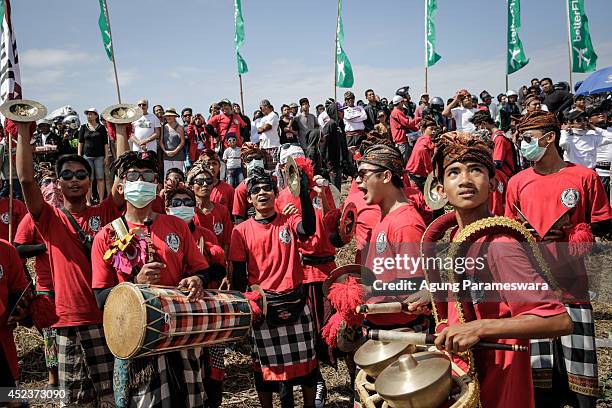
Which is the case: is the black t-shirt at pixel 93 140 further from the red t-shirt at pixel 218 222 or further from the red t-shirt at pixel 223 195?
the red t-shirt at pixel 218 222

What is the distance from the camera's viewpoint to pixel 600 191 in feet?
14.2

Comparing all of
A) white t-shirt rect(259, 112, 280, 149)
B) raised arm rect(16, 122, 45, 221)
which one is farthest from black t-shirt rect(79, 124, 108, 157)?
raised arm rect(16, 122, 45, 221)

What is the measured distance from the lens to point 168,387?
3607 millimetres

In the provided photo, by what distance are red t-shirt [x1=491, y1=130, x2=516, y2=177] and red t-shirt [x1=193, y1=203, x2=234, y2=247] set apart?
452 cm

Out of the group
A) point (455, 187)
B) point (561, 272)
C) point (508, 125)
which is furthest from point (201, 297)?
point (508, 125)

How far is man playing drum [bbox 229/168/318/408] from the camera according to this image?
178 inches

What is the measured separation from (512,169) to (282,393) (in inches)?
229

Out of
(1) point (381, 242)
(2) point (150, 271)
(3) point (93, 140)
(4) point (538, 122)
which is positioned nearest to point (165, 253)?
(2) point (150, 271)

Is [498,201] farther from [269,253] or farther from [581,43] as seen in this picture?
[581,43]

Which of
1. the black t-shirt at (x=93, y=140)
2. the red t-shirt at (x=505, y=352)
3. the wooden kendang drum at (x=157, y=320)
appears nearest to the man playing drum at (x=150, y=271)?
the wooden kendang drum at (x=157, y=320)

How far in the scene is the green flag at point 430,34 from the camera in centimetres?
1391

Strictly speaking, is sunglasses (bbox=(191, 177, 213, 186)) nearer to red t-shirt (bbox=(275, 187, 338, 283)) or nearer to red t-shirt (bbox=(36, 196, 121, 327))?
red t-shirt (bbox=(275, 187, 338, 283))

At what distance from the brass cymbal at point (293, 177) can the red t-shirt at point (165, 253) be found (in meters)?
1.22

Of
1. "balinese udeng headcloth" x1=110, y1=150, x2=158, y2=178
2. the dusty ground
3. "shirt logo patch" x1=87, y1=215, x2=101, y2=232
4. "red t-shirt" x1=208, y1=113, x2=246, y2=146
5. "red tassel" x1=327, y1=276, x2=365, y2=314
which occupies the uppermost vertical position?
"red t-shirt" x1=208, y1=113, x2=246, y2=146
